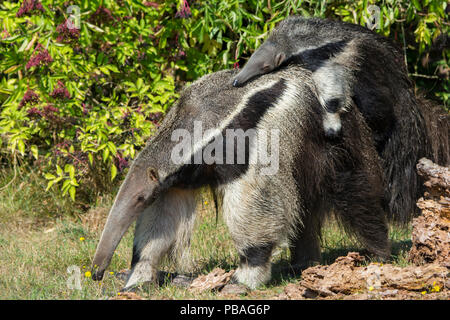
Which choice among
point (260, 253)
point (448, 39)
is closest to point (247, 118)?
point (260, 253)

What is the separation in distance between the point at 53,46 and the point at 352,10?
3164 mm

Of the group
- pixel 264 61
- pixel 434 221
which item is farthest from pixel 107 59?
pixel 434 221

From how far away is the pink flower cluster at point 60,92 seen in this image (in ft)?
21.9

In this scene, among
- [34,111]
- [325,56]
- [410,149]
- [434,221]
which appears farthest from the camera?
[34,111]

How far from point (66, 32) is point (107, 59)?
583 mm

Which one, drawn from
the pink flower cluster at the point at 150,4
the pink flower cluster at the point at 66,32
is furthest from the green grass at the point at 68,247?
the pink flower cluster at the point at 150,4

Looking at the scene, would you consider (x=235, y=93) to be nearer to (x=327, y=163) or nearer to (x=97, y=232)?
(x=327, y=163)

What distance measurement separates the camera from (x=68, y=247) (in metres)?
6.35

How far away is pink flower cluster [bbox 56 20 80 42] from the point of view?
20.7 ft

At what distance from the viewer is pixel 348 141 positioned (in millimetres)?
4988

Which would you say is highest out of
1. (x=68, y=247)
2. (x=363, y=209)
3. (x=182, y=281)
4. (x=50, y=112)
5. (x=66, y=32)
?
(x=66, y=32)

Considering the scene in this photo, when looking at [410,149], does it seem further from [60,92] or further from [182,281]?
[60,92]

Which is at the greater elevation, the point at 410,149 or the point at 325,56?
the point at 325,56

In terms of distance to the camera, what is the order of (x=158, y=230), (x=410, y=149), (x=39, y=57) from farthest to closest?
(x=39, y=57) < (x=410, y=149) < (x=158, y=230)
